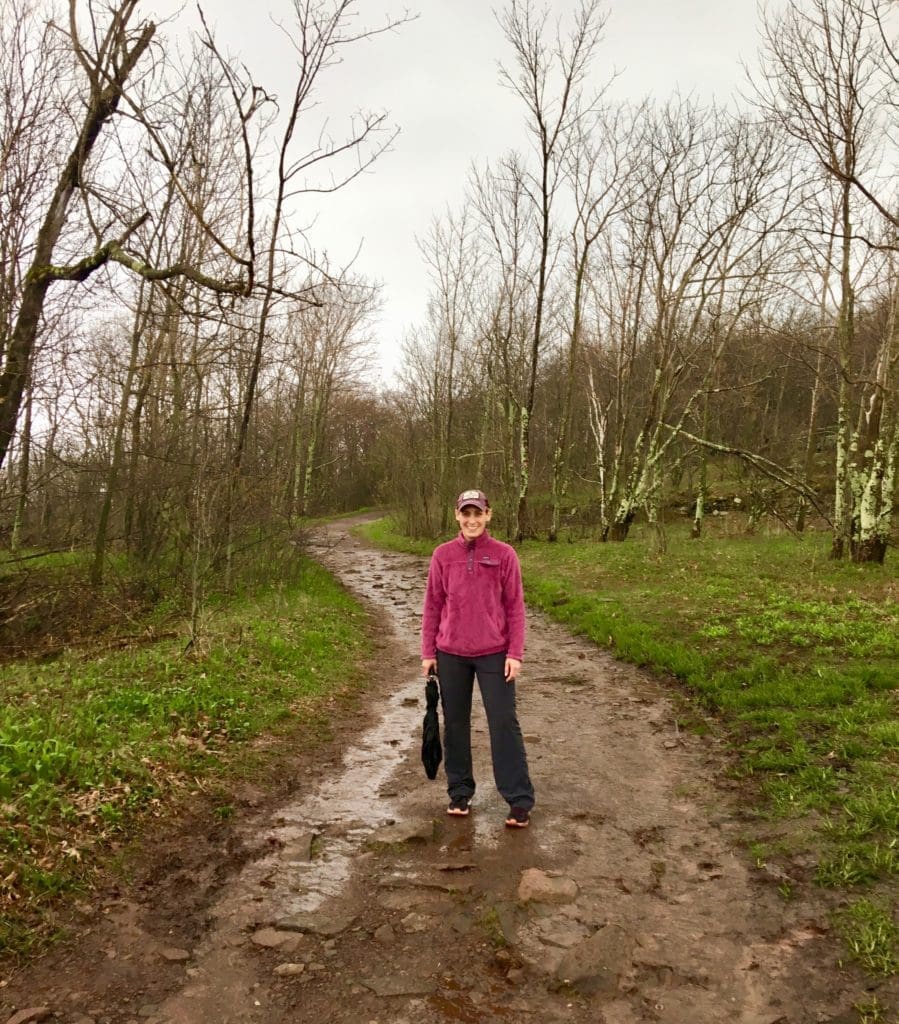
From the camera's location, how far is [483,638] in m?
4.60

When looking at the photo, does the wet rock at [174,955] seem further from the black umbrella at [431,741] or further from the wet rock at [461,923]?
the black umbrella at [431,741]

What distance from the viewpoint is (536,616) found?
42.7ft

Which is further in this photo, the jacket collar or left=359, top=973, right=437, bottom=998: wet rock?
the jacket collar

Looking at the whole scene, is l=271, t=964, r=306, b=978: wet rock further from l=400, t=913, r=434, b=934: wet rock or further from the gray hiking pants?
the gray hiking pants

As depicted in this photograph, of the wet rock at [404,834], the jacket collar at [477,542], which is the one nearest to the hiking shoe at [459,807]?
the wet rock at [404,834]

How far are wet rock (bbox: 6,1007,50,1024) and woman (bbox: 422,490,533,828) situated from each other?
260 cm

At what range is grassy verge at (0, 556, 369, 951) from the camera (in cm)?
389

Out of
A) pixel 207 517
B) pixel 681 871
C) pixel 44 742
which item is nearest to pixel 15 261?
pixel 207 517

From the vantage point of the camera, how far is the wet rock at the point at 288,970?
3193 millimetres

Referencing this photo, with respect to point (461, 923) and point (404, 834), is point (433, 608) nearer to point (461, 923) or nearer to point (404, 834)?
point (404, 834)

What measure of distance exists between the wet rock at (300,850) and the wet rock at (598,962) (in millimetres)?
1826

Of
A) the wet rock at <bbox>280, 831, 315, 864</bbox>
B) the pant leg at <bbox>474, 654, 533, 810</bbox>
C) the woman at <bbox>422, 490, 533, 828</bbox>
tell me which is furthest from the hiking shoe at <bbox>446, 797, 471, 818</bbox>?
the wet rock at <bbox>280, 831, 315, 864</bbox>

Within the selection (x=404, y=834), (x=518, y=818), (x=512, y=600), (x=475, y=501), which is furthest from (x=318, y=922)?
(x=475, y=501)

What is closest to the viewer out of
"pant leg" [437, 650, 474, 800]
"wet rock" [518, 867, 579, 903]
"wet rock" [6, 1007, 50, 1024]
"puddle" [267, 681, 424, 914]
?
"wet rock" [6, 1007, 50, 1024]
